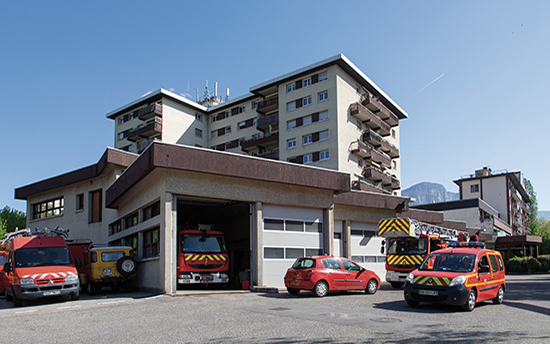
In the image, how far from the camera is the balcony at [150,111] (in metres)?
60.3

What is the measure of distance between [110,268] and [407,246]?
12.9 meters

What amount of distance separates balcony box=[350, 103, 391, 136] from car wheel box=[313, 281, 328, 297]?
38314 millimetres

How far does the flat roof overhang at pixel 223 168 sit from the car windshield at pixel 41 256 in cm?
401

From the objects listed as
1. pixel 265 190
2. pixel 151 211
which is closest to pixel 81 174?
pixel 151 211

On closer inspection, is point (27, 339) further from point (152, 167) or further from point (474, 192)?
point (474, 192)

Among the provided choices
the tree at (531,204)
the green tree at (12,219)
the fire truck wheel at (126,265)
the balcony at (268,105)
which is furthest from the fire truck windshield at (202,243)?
the tree at (531,204)

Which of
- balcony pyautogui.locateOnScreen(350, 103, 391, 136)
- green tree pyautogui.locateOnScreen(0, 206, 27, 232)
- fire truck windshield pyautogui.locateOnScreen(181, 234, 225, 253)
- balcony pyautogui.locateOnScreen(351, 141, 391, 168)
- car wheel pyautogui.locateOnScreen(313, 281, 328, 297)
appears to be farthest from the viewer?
green tree pyautogui.locateOnScreen(0, 206, 27, 232)

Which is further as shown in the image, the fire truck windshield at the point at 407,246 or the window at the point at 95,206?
the window at the point at 95,206

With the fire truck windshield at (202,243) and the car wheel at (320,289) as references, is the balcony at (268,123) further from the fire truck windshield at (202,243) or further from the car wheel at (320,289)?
the car wheel at (320,289)

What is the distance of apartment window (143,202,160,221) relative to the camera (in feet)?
62.3

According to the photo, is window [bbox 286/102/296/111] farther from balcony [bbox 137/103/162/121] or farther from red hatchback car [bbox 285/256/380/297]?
red hatchback car [bbox 285/256/380/297]

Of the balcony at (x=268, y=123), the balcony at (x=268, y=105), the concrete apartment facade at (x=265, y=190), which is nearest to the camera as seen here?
the concrete apartment facade at (x=265, y=190)

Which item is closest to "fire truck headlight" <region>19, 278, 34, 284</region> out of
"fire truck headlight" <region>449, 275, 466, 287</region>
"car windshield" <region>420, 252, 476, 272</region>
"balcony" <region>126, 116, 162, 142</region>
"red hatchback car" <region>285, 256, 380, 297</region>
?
"red hatchback car" <region>285, 256, 380, 297</region>

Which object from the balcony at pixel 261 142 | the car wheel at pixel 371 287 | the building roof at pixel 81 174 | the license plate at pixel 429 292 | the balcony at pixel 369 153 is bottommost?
the car wheel at pixel 371 287
